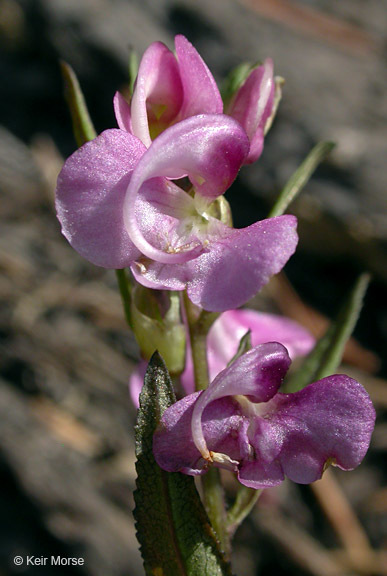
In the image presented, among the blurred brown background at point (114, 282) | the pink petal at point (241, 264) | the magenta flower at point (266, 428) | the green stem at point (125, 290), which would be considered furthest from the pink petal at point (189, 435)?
the blurred brown background at point (114, 282)

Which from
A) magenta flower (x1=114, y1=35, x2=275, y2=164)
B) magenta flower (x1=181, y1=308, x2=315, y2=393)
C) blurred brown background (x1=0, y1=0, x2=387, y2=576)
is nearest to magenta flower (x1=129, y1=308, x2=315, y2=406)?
magenta flower (x1=181, y1=308, x2=315, y2=393)

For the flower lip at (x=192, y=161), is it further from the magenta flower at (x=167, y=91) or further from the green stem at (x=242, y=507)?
the green stem at (x=242, y=507)

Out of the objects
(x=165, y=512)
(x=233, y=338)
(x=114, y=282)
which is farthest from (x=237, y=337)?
(x=114, y=282)

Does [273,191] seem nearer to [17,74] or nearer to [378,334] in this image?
[378,334]

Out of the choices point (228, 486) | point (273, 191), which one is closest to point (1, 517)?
point (228, 486)

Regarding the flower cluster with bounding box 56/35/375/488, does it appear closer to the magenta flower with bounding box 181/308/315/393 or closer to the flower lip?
the flower lip

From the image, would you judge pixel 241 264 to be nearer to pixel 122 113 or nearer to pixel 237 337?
pixel 122 113
